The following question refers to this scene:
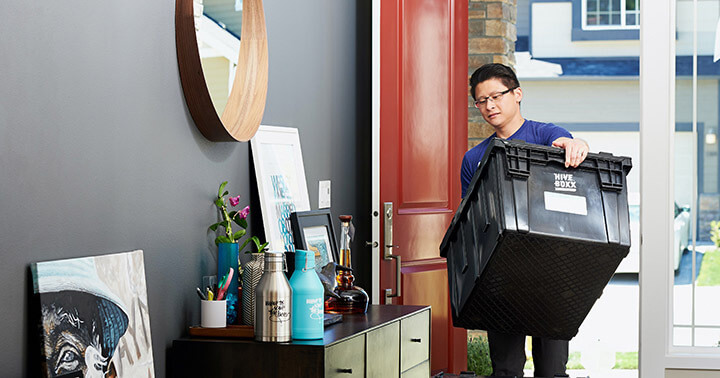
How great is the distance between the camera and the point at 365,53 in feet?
12.5

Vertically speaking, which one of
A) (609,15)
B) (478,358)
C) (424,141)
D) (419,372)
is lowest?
(478,358)

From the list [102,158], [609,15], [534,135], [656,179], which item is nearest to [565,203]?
[534,135]

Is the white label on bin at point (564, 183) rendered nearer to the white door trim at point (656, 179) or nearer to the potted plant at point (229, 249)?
the potted plant at point (229, 249)

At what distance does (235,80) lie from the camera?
7.29 feet

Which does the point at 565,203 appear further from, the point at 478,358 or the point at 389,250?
the point at 478,358

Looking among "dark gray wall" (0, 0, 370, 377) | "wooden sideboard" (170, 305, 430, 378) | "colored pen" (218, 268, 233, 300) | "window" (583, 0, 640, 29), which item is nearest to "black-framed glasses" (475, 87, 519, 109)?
"dark gray wall" (0, 0, 370, 377)

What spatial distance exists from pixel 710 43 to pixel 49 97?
304cm

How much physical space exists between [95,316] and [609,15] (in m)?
6.90

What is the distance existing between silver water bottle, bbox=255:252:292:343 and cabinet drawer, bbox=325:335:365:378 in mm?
112

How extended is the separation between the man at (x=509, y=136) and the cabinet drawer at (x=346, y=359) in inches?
30.8

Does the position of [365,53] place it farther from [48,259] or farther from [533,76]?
[533,76]

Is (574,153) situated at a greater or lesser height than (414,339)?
greater

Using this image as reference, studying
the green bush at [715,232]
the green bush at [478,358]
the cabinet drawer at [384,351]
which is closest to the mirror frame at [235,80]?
the cabinet drawer at [384,351]

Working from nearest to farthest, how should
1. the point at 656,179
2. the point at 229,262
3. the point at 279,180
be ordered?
the point at 229,262, the point at 279,180, the point at 656,179
